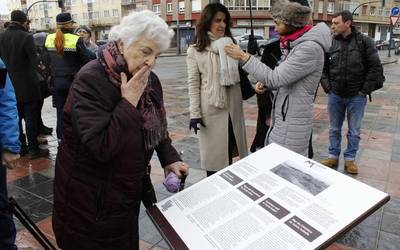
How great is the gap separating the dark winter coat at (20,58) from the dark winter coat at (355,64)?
3973mm

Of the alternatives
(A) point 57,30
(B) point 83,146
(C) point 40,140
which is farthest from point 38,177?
(B) point 83,146

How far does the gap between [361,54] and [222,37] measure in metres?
2.08

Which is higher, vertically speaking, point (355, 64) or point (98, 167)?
point (355, 64)

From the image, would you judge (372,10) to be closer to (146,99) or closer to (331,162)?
(331,162)

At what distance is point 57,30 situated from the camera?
498 centimetres

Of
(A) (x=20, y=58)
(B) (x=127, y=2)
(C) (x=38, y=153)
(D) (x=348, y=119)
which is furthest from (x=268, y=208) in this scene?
(B) (x=127, y=2)

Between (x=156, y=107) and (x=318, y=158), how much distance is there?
12.4 ft

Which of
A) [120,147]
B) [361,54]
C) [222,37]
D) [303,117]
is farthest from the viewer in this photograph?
[361,54]

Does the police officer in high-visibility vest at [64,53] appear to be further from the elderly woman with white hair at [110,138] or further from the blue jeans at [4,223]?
the elderly woman with white hair at [110,138]

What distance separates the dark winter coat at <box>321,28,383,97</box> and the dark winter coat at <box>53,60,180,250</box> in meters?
3.36

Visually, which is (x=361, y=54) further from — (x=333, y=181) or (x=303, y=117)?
(x=333, y=181)

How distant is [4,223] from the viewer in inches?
84.3

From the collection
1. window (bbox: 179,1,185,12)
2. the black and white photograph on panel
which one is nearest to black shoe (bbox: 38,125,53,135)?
the black and white photograph on panel

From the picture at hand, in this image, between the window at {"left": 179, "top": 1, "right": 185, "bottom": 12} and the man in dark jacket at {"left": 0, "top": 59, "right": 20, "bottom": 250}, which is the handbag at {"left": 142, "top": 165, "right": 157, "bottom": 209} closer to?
the man in dark jacket at {"left": 0, "top": 59, "right": 20, "bottom": 250}
